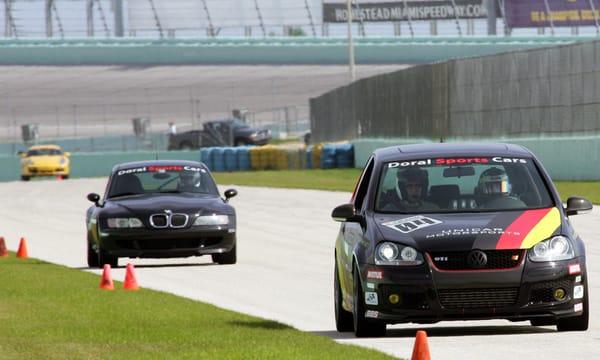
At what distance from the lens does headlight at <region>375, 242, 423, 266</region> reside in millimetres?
10391

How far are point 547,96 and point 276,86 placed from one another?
59342 millimetres

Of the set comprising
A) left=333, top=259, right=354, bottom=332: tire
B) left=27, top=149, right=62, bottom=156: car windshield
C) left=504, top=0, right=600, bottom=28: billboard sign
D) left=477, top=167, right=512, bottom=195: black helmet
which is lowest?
left=27, top=149, right=62, bottom=156: car windshield

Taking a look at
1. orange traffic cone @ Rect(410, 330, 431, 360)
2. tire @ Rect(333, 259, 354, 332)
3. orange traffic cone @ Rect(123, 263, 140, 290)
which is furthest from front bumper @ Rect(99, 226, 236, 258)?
Answer: orange traffic cone @ Rect(410, 330, 431, 360)

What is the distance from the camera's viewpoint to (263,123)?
8481 cm

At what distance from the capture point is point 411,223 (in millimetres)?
10758

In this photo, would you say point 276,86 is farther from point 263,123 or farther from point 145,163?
point 145,163

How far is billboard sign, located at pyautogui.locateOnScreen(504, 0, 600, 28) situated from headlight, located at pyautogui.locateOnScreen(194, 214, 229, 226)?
301ft

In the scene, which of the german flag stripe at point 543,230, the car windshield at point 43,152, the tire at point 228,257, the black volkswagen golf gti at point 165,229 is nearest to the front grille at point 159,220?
the black volkswagen golf gti at point 165,229

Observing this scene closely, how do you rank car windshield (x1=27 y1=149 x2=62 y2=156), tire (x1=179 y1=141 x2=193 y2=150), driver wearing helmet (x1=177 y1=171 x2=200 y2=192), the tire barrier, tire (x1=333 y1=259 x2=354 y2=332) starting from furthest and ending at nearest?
tire (x1=179 y1=141 x2=193 y2=150), car windshield (x1=27 y1=149 x2=62 y2=156), the tire barrier, driver wearing helmet (x1=177 y1=171 x2=200 y2=192), tire (x1=333 y1=259 x2=354 y2=332)

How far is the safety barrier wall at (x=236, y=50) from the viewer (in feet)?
335

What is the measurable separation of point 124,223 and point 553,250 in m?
8.94

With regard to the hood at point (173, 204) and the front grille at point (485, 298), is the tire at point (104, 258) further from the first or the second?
the front grille at point (485, 298)

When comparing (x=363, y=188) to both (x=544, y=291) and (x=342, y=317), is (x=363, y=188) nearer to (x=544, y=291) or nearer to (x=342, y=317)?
(x=342, y=317)

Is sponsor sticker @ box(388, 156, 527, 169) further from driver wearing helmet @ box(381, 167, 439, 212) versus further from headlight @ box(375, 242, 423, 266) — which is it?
headlight @ box(375, 242, 423, 266)
